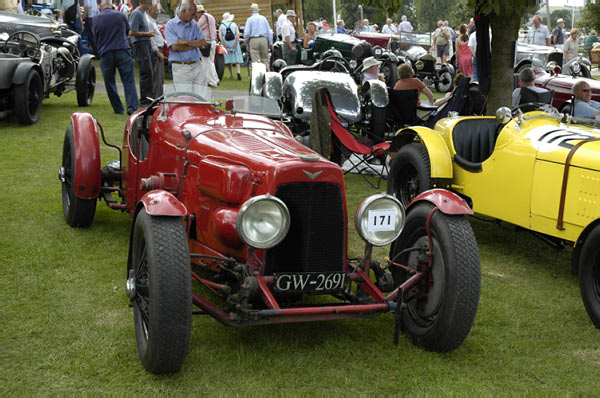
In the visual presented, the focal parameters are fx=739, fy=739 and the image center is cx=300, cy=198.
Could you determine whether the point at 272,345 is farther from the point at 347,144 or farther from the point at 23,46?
the point at 23,46

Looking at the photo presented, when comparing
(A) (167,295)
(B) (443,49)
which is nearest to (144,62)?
(A) (167,295)

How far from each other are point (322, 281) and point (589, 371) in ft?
4.93

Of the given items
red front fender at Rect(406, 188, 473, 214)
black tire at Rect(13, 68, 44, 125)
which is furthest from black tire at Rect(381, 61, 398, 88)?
red front fender at Rect(406, 188, 473, 214)

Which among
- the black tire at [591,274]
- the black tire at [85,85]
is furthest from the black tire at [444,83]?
the black tire at [591,274]

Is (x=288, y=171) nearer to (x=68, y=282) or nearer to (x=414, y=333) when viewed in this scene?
(x=414, y=333)

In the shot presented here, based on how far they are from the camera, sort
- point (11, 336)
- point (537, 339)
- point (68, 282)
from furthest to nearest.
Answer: point (68, 282)
point (537, 339)
point (11, 336)

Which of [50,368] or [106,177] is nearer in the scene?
[50,368]

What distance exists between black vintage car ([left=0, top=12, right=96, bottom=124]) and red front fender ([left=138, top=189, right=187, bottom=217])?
6.95m

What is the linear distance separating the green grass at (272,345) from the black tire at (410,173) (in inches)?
40.7

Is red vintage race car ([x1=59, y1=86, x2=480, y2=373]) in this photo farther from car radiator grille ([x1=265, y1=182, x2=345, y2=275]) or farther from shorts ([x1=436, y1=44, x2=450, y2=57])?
shorts ([x1=436, y1=44, x2=450, y2=57])

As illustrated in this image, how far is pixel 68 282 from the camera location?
499 cm

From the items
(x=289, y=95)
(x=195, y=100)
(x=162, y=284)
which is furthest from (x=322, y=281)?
(x=289, y=95)

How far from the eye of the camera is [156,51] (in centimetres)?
1192

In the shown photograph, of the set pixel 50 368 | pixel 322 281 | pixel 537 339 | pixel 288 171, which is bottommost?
pixel 537 339
